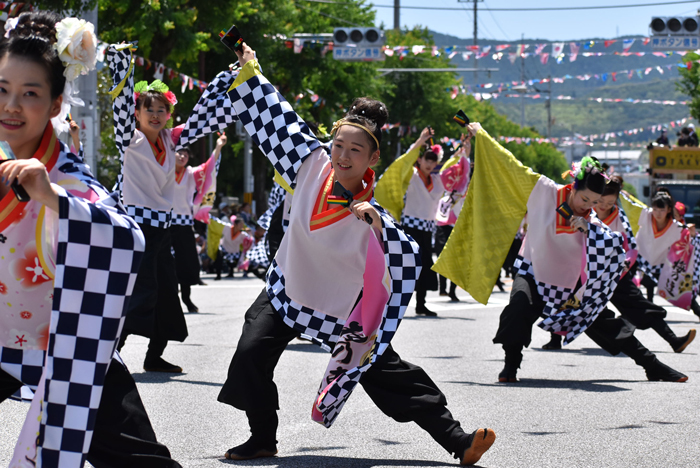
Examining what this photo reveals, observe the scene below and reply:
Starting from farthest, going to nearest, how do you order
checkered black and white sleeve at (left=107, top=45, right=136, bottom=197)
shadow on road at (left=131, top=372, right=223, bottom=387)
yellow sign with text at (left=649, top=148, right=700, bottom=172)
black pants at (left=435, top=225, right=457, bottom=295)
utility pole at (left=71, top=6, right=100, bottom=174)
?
1. yellow sign with text at (left=649, top=148, right=700, bottom=172)
2. utility pole at (left=71, top=6, right=100, bottom=174)
3. black pants at (left=435, top=225, right=457, bottom=295)
4. shadow on road at (left=131, top=372, right=223, bottom=387)
5. checkered black and white sleeve at (left=107, top=45, right=136, bottom=197)

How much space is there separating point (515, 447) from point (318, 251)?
4.67 feet

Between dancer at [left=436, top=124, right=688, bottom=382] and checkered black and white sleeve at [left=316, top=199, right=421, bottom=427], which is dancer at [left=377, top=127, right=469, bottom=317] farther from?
checkered black and white sleeve at [left=316, top=199, right=421, bottom=427]

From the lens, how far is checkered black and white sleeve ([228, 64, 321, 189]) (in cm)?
460

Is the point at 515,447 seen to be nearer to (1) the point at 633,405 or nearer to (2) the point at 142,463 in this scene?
(1) the point at 633,405

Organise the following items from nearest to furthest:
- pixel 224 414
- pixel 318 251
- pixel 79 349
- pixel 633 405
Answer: pixel 79 349 → pixel 318 251 → pixel 224 414 → pixel 633 405

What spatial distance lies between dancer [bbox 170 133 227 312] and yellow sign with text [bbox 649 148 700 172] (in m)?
17.7

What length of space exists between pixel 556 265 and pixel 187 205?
4.30 meters

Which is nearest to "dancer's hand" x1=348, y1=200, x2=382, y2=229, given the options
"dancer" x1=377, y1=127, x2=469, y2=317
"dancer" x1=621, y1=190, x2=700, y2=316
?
"dancer" x1=377, y1=127, x2=469, y2=317

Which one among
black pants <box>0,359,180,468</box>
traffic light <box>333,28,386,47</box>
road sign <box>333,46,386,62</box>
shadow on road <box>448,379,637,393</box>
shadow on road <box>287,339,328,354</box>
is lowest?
shadow on road <box>287,339,328,354</box>

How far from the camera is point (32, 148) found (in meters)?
3.00

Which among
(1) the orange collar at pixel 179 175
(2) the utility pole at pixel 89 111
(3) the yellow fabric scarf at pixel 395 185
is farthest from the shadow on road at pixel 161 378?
(2) the utility pole at pixel 89 111

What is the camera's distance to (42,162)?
295cm

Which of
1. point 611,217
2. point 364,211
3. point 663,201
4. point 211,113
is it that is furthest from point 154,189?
point 663,201

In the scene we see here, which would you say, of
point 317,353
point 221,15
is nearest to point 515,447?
point 317,353
